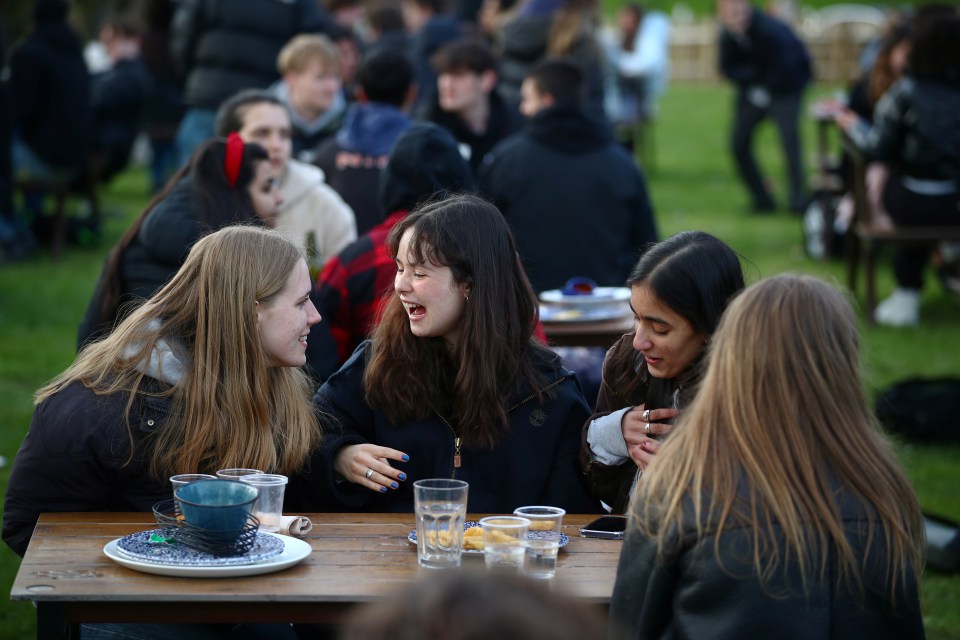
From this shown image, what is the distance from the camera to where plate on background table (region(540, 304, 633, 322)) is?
5.44 metres

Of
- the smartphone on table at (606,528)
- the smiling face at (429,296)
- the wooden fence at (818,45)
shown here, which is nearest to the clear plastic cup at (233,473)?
the smiling face at (429,296)

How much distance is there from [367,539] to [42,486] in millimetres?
781

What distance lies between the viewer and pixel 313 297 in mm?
5070

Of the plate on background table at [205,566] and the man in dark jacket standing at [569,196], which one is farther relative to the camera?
the man in dark jacket standing at [569,196]

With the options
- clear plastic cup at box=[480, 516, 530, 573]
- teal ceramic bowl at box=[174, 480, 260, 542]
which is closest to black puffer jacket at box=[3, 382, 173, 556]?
teal ceramic bowl at box=[174, 480, 260, 542]

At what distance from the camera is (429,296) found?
3553 mm

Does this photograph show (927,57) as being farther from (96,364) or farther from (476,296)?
(96,364)

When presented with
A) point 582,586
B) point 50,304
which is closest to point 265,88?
point 50,304

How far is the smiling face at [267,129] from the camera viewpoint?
5.96 m

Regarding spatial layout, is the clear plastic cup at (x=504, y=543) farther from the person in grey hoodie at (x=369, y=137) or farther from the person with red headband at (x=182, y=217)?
the person in grey hoodie at (x=369, y=137)

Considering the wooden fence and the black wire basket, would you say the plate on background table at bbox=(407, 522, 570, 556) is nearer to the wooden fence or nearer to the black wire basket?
the black wire basket

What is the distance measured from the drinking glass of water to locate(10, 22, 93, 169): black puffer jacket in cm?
901

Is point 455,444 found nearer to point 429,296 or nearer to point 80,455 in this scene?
point 429,296

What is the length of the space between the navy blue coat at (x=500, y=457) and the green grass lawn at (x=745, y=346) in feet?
2.23
